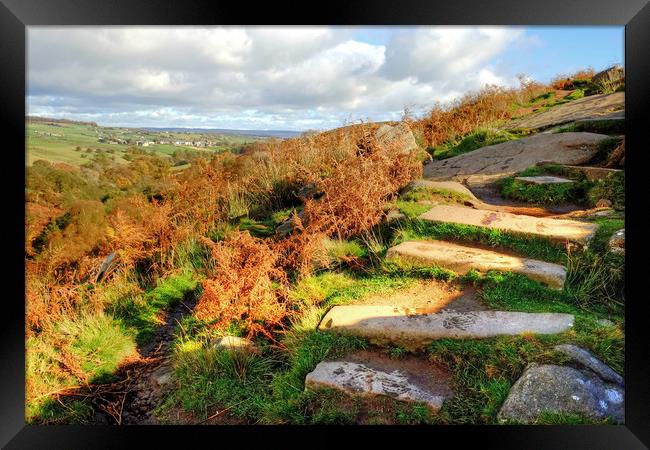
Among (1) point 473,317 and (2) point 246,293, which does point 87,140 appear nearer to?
→ (2) point 246,293

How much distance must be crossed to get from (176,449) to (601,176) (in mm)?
3493

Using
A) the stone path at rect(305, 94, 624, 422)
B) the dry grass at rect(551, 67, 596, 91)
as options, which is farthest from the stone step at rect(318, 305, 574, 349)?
the dry grass at rect(551, 67, 596, 91)

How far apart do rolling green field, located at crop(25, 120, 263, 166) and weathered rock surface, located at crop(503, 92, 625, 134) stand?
252 cm

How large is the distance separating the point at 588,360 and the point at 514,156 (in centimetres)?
185

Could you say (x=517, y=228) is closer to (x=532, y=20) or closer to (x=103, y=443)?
(x=532, y=20)

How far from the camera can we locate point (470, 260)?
329cm

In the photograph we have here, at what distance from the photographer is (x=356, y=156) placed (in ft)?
13.5

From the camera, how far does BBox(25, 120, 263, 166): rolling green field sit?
3.45m

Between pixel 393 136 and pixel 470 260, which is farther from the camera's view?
pixel 393 136

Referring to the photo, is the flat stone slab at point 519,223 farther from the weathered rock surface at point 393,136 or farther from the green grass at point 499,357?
the weathered rock surface at point 393,136

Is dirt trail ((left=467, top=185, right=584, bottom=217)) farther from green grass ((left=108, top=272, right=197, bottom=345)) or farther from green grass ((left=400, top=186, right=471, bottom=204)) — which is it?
green grass ((left=108, top=272, right=197, bottom=345))

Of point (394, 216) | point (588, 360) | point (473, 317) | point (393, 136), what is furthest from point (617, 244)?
point (393, 136)

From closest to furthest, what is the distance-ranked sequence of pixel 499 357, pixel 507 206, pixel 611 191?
1. pixel 499 357
2. pixel 611 191
3. pixel 507 206

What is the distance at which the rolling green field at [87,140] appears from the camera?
136 inches
